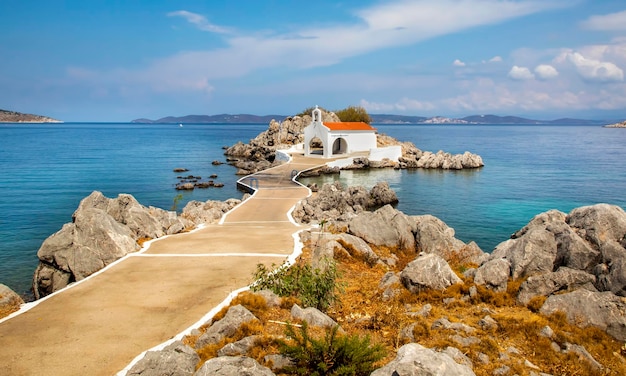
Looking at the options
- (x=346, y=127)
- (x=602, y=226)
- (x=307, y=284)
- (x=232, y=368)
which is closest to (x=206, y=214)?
(x=307, y=284)

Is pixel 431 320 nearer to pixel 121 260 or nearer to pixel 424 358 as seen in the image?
pixel 424 358

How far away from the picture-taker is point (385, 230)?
17188 millimetres

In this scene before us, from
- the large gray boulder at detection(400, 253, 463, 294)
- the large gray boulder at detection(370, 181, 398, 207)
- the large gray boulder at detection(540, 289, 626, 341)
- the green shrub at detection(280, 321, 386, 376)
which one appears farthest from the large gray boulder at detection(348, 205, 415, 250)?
the large gray boulder at detection(370, 181, 398, 207)

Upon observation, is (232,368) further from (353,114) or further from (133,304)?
(353,114)

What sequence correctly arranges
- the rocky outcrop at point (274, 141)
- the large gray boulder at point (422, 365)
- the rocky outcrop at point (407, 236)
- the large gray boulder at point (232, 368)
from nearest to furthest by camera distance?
1. the large gray boulder at point (422, 365)
2. the large gray boulder at point (232, 368)
3. the rocky outcrop at point (407, 236)
4. the rocky outcrop at point (274, 141)

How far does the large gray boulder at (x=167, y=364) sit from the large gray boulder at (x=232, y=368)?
2.73 feet

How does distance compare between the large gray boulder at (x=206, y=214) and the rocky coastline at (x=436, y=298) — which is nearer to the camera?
the rocky coastline at (x=436, y=298)

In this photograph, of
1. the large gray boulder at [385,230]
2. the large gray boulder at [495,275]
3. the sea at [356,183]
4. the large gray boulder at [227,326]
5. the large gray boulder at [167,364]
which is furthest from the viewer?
the sea at [356,183]

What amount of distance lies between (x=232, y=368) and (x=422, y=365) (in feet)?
8.71

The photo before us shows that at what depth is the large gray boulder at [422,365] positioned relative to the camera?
527 centimetres

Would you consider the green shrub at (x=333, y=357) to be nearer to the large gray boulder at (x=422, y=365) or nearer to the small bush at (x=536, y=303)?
the large gray boulder at (x=422, y=365)

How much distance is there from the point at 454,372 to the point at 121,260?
39.7ft

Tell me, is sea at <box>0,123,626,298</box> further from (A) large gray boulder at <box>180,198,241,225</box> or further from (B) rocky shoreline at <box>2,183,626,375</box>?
(A) large gray boulder at <box>180,198,241,225</box>

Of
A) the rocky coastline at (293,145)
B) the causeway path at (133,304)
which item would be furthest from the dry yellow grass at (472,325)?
the rocky coastline at (293,145)
